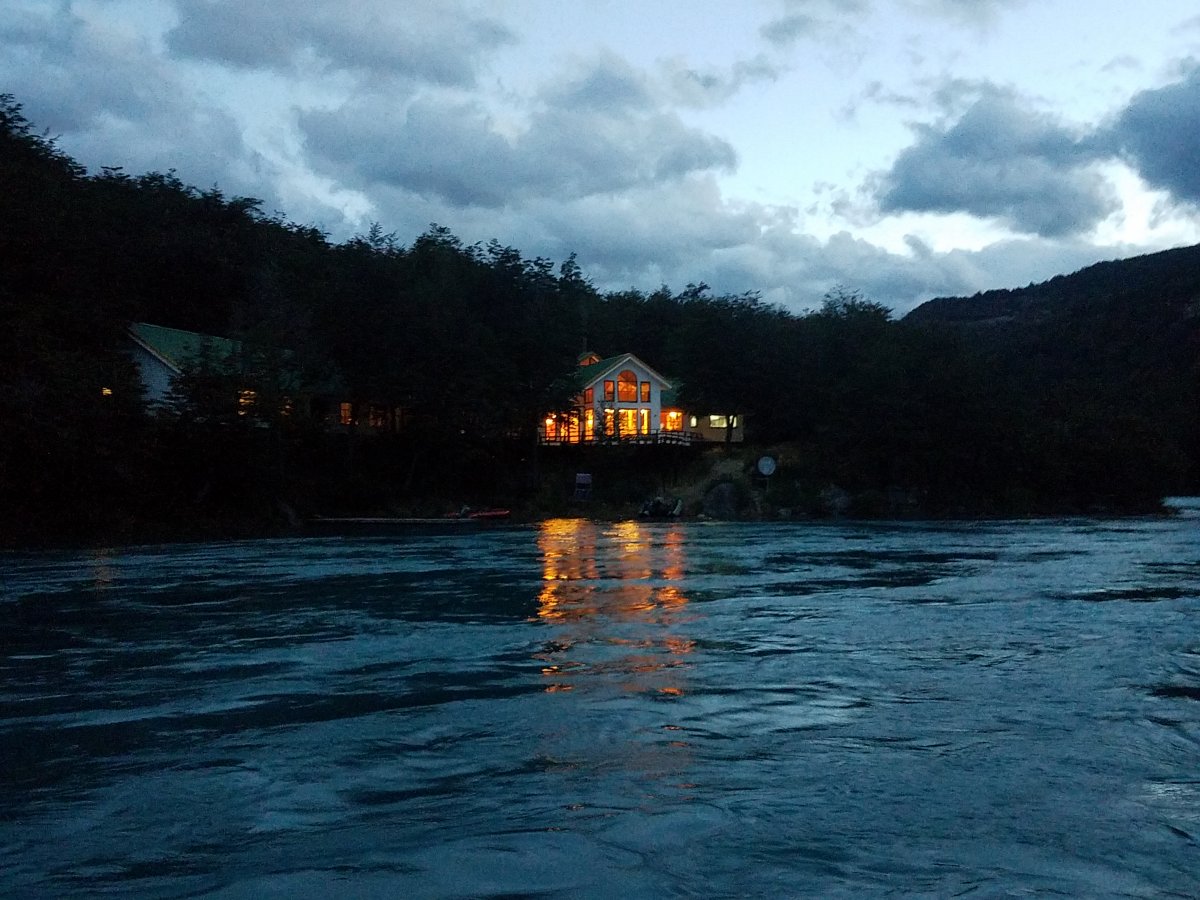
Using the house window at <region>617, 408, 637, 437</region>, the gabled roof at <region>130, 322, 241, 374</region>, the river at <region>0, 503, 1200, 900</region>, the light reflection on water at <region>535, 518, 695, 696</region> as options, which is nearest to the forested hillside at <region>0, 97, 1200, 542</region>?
the gabled roof at <region>130, 322, 241, 374</region>

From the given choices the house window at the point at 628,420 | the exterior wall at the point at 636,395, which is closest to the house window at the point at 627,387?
the exterior wall at the point at 636,395

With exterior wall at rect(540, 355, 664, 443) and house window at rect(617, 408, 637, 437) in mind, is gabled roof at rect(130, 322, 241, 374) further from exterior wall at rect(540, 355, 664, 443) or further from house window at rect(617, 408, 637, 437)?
house window at rect(617, 408, 637, 437)

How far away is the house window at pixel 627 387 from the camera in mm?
72812

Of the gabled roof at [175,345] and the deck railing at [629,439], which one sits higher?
the gabled roof at [175,345]

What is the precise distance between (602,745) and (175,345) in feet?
160

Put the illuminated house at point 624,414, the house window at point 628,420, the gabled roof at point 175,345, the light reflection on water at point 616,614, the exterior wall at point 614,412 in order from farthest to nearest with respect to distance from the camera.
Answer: the house window at point 628,420
the exterior wall at point 614,412
the illuminated house at point 624,414
the gabled roof at point 175,345
the light reflection on water at point 616,614

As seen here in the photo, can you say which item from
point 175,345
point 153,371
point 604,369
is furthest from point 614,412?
point 153,371

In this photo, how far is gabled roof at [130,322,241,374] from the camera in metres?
49.7

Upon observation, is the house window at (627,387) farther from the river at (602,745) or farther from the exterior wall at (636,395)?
the river at (602,745)

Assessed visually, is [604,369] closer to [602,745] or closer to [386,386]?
[386,386]

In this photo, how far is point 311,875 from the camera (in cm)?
627

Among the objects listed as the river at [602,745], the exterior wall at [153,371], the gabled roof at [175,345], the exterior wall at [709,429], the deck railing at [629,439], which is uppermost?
the gabled roof at [175,345]

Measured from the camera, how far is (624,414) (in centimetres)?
7200

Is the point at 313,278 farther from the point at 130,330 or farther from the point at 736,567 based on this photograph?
the point at 736,567
